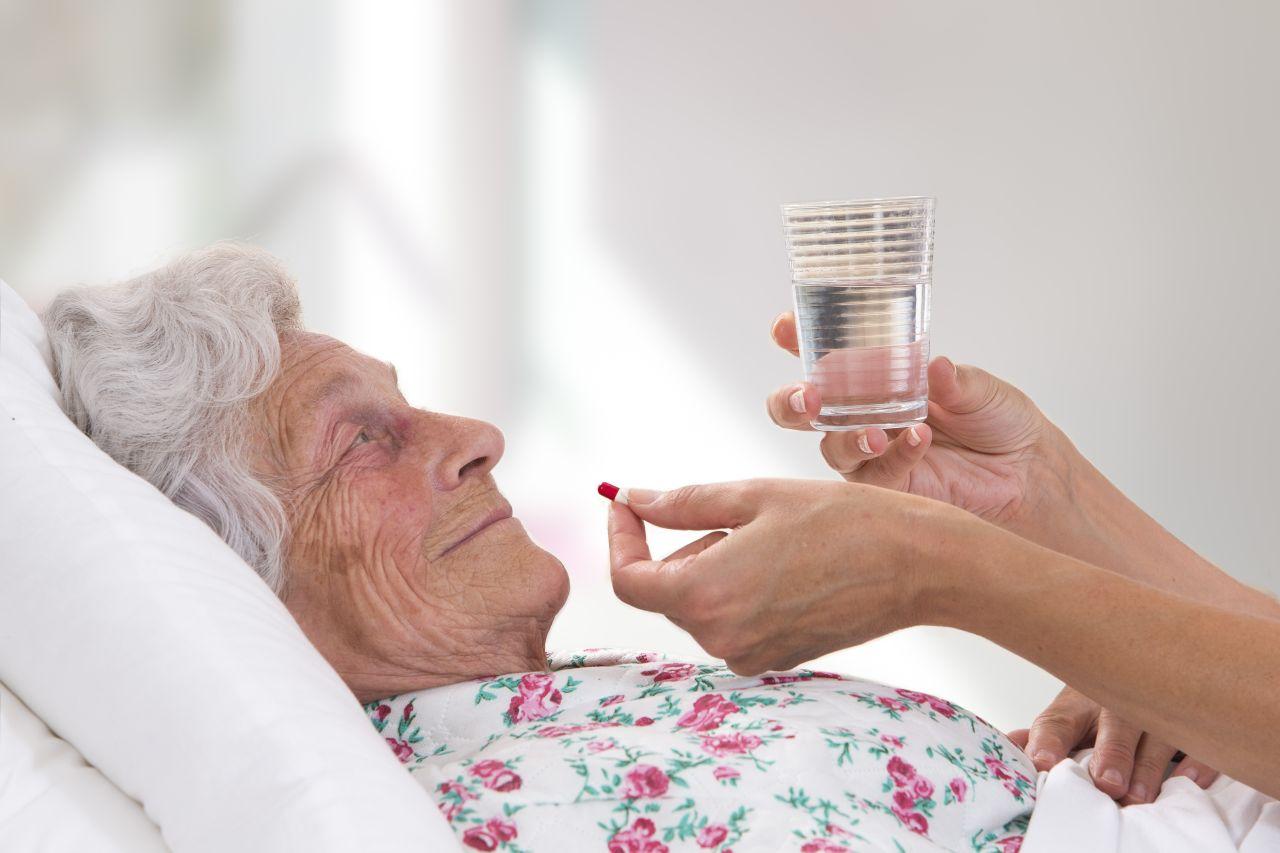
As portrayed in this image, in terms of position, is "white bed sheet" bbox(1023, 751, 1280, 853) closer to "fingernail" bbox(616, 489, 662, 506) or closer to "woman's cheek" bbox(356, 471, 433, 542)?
"fingernail" bbox(616, 489, 662, 506)

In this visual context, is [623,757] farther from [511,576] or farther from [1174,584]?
[1174,584]

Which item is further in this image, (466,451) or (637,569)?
(466,451)

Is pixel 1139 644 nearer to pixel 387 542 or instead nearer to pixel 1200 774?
pixel 1200 774

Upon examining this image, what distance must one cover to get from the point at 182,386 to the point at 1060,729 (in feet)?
3.87

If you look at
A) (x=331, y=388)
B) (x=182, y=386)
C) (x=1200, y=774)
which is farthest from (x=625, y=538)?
(x=1200, y=774)

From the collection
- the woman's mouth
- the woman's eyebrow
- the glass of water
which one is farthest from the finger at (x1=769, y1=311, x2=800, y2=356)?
the woman's eyebrow

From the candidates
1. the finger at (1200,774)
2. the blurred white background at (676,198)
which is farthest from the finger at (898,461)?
the blurred white background at (676,198)

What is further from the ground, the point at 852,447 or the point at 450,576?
the point at 852,447

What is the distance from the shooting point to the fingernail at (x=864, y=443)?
4.76 feet

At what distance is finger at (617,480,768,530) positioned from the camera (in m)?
1.34

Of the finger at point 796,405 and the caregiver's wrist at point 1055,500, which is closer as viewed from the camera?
the finger at point 796,405

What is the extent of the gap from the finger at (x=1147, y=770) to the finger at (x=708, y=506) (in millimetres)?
563

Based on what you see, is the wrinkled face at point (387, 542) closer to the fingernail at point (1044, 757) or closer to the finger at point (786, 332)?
the finger at point (786, 332)

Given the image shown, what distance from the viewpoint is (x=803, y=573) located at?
126 centimetres
